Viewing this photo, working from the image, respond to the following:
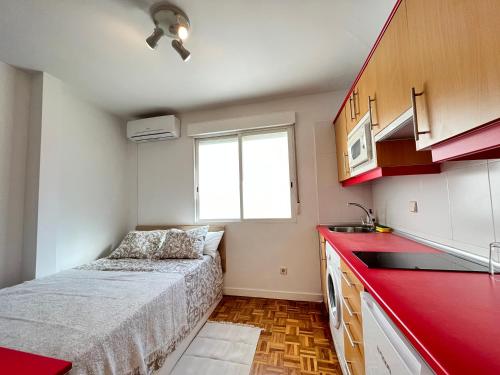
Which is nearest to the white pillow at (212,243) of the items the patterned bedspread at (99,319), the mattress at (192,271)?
the mattress at (192,271)

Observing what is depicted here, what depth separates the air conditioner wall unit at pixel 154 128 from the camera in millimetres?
2803

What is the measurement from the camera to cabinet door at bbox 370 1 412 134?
94 centimetres

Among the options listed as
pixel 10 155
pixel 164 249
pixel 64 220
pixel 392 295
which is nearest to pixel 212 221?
pixel 164 249

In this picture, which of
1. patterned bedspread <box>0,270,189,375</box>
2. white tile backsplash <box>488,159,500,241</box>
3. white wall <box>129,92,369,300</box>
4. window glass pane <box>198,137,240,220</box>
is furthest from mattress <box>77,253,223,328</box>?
white tile backsplash <box>488,159,500,241</box>

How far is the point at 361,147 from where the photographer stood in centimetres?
151

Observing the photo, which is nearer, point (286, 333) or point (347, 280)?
point (347, 280)

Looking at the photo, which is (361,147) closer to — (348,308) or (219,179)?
(348,308)

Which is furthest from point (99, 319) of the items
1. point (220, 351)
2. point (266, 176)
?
point (266, 176)

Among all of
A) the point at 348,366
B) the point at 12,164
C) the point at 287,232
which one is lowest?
the point at 348,366

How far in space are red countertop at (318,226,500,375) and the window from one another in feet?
5.56

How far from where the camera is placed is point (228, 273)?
2727 mm

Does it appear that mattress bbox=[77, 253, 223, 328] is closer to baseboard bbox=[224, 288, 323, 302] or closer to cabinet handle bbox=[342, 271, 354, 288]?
baseboard bbox=[224, 288, 323, 302]

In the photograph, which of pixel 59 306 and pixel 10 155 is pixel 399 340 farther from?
pixel 10 155

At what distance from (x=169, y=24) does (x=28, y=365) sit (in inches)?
76.7
